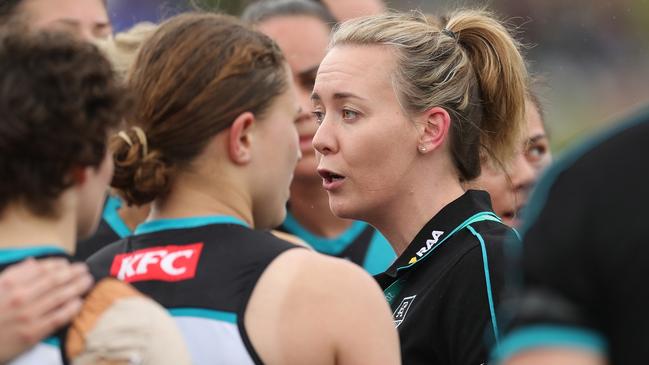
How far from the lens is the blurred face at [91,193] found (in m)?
2.14

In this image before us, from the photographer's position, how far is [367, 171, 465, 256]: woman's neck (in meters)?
3.45

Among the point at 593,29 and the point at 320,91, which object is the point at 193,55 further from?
the point at 593,29

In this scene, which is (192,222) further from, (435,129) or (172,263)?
(435,129)

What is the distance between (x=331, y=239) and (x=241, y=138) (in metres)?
2.74

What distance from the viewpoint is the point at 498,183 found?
4.36m

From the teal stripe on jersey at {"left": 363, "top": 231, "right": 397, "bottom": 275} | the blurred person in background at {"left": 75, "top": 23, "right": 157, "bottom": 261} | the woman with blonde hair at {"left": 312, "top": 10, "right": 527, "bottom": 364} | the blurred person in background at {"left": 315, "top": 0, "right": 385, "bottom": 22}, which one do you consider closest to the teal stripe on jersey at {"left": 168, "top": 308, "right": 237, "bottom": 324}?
the woman with blonde hair at {"left": 312, "top": 10, "right": 527, "bottom": 364}

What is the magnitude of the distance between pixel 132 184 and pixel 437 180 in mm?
1167

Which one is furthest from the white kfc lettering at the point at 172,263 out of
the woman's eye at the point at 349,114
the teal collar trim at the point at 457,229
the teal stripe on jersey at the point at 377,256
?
the teal stripe on jersey at the point at 377,256

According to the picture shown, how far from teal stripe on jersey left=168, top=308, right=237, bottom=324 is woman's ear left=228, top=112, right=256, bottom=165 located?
1.30 feet

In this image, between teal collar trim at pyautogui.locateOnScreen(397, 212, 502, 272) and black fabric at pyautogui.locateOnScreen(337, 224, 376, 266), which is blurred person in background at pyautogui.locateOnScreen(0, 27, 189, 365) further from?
black fabric at pyautogui.locateOnScreen(337, 224, 376, 266)

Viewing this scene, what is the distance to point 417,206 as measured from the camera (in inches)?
136

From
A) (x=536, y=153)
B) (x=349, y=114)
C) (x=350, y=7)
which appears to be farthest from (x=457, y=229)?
(x=350, y=7)

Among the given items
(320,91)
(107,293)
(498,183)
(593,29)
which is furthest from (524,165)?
(593,29)

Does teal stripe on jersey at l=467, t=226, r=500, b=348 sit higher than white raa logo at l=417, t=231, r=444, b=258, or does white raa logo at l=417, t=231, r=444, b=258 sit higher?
teal stripe on jersey at l=467, t=226, r=500, b=348
